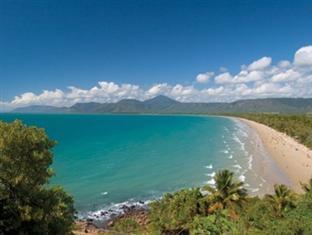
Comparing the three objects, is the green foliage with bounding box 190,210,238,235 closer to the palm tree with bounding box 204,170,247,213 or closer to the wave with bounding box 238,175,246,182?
the palm tree with bounding box 204,170,247,213

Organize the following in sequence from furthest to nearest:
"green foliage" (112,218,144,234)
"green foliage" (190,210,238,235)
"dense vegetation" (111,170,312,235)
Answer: "green foliage" (112,218,144,234)
"dense vegetation" (111,170,312,235)
"green foliage" (190,210,238,235)

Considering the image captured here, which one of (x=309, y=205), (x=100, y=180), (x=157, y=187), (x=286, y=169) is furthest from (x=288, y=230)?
(x=286, y=169)

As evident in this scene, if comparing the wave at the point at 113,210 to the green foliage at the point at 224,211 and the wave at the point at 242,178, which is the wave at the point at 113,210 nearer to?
the green foliage at the point at 224,211

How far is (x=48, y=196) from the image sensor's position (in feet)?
66.7

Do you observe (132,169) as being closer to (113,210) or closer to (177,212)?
(113,210)

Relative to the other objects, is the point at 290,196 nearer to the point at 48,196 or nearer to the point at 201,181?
the point at 48,196

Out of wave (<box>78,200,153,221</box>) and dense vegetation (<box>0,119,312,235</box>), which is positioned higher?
dense vegetation (<box>0,119,312,235</box>)

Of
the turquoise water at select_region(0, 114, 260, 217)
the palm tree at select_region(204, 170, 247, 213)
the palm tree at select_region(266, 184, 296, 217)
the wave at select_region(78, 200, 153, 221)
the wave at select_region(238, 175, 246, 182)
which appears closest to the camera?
the palm tree at select_region(266, 184, 296, 217)

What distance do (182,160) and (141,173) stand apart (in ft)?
67.0

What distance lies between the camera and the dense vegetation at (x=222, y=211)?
91.7 feet

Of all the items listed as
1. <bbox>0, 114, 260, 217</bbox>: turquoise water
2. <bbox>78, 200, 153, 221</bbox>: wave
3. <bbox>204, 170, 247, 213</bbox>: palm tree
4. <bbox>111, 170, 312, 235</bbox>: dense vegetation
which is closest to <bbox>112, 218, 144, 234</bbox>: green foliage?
<bbox>111, 170, 312, 235</bbox>: dense vegetation

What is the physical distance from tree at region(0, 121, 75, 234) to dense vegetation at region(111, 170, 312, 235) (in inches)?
562

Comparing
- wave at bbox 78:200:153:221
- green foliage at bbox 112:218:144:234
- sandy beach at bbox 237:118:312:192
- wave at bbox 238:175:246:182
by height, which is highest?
wave at bbox 78:200:153:221

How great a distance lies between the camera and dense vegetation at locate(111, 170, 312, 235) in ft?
91.7
